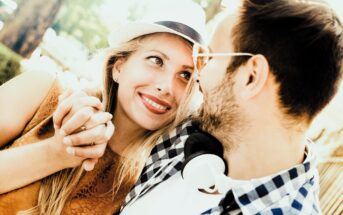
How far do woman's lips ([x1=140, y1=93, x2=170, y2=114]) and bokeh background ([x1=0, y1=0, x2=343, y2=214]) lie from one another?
1.62 ft

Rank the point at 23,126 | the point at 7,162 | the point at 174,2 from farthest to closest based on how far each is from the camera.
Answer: the point at 174,2
the point at 23,126
the point at 7,162

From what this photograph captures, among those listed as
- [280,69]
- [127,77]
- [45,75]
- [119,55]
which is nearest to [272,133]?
[280,69]

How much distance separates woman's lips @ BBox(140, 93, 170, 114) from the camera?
227 centimetres

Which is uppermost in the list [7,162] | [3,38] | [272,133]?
[272,133]

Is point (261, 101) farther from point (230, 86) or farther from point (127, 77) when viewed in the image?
point (127, 77)

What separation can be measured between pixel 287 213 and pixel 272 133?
17.1 inches

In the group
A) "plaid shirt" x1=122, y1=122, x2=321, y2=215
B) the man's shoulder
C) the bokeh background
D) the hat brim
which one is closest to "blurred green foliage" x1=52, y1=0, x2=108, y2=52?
the bokeh background

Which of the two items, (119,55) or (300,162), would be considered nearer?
(300,162)

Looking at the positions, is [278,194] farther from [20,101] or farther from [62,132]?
[20,101]

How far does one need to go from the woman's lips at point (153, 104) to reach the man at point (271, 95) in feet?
1.37

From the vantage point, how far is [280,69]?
5.67ft

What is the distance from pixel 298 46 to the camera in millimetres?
1680

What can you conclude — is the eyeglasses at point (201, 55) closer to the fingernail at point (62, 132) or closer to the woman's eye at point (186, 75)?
the woman's eye at point (186, 75)

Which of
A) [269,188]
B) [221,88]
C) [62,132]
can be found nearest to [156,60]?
[221,88]
